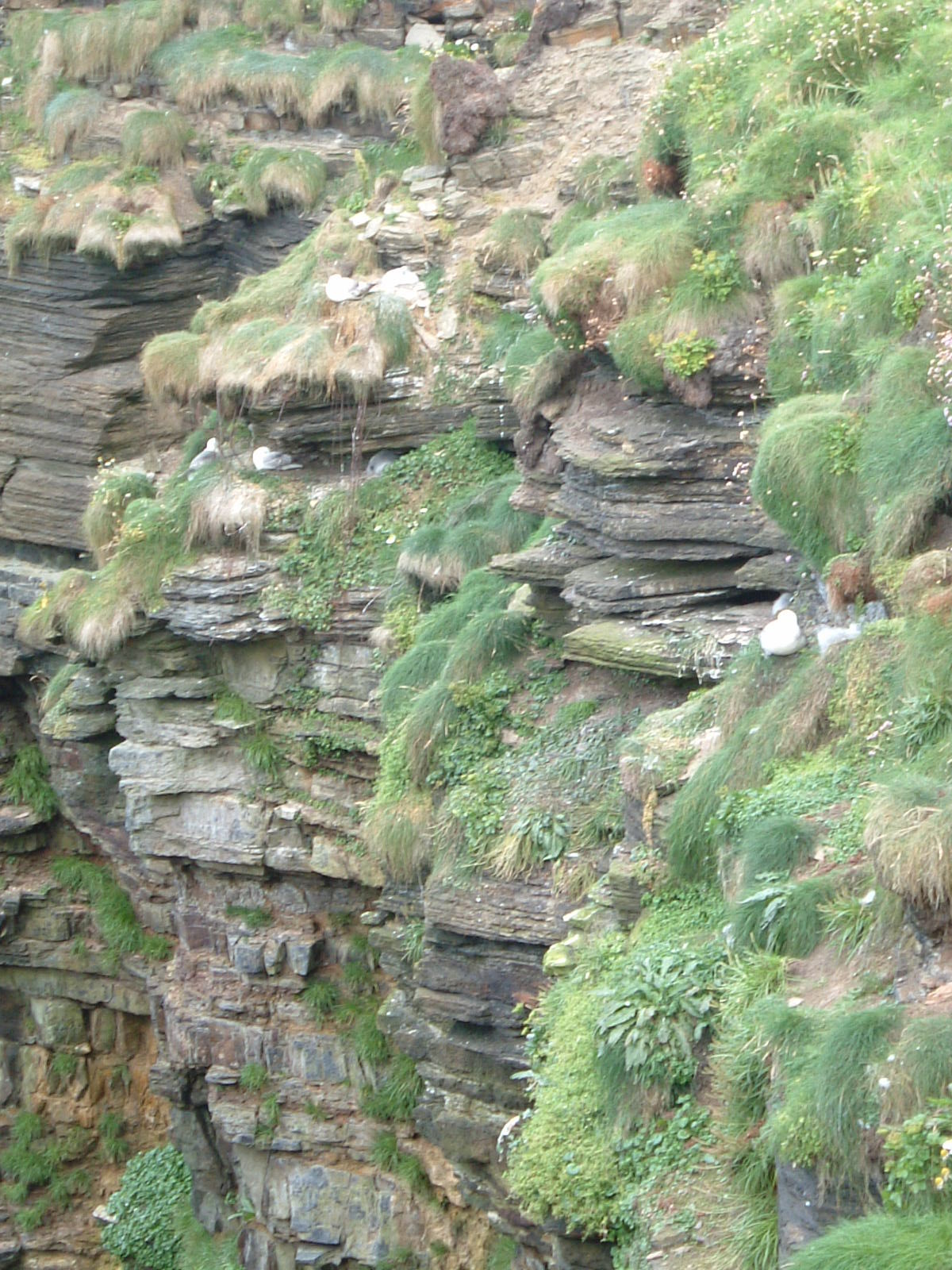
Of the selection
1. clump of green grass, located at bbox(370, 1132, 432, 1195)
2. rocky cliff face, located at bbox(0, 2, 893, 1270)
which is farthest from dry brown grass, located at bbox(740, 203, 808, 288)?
clump of green grass, located at bbox(370, 1132, 432, 1195)

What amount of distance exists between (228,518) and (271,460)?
0.76 metres

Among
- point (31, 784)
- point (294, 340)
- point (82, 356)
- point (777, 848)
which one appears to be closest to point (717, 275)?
point (294, 340)

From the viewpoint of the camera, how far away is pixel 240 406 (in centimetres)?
1616

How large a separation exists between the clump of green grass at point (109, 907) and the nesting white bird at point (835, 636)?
439 inches

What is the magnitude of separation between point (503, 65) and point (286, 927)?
30.9 feet

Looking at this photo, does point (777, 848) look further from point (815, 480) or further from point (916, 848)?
point (815, 480)

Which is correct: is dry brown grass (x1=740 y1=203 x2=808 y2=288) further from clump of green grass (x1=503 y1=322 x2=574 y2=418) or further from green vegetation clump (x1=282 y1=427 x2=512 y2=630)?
green vegetation clump (x1=282 y1=427 x2=512 y2=630)

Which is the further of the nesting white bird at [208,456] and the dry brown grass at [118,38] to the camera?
the dry brown grass at [118,38]

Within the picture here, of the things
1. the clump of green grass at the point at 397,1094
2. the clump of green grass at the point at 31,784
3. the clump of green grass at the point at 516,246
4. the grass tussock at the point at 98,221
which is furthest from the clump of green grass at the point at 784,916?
the clump of green grass at the point at 31,784

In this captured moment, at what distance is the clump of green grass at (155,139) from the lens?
776 inches

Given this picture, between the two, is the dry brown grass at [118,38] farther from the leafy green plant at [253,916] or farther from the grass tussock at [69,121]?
the leafy green plant at [253,916]

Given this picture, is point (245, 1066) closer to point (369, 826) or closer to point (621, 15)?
point (369, 826)

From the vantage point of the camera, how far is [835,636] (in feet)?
30.5

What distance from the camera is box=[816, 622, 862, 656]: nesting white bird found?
922cm
